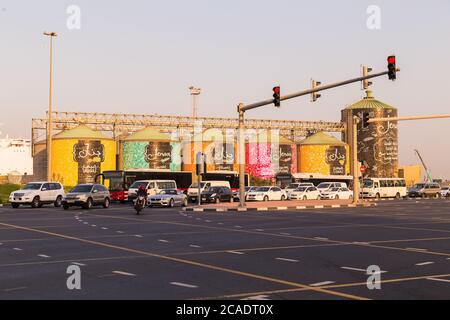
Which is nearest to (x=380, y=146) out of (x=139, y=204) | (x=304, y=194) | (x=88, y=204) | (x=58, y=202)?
(x=304, y=194)

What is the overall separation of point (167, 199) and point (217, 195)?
812cm

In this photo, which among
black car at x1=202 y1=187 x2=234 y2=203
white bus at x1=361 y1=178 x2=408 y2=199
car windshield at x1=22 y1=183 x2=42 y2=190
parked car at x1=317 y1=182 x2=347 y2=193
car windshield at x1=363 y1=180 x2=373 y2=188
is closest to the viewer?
car windshield at x1=22 y1=183 x2=42 y2=190

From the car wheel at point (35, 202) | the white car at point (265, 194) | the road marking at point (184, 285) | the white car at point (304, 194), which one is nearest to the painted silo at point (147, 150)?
the white car at point (304, 194)

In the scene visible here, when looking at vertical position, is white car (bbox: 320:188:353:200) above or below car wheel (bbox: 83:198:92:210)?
above

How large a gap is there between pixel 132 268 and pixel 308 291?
12.7ft

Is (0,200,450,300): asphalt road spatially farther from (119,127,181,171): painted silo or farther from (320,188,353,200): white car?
(119,127,181,171): painted silo

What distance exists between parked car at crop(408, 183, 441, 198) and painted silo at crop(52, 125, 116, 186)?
45.6m

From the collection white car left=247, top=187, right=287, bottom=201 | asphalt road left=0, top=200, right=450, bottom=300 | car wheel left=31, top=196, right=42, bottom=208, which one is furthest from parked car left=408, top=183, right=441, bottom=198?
asphalt road left=0, top=200, right=450, bottom=300

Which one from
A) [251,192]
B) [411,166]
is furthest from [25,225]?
[411,166]

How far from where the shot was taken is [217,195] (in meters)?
49.4

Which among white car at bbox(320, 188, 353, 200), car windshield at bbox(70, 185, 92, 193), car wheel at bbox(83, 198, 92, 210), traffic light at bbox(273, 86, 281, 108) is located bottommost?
car wheel at bbox(83, 198, 92, 210)

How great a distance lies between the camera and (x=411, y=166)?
19538 cm

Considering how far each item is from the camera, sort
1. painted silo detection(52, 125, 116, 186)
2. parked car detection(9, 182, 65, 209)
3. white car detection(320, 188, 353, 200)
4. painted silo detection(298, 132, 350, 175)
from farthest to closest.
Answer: painted silo detection(298, 132, 350, 175) → painted silo detection(52, 125, 116, 186) → white car detection(320, 188, 353, 200) → parked car detection(9, 182, 65, 209)

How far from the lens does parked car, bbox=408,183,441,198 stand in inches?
2970
